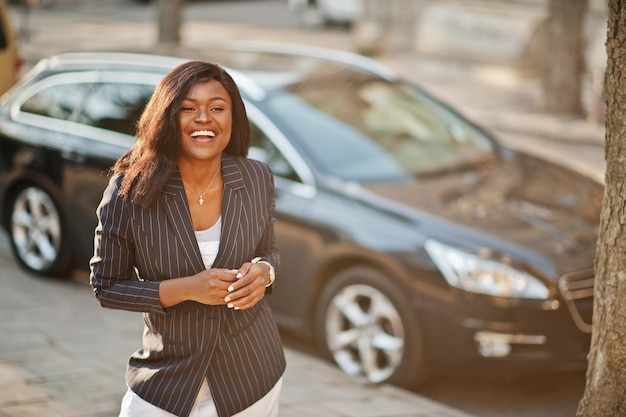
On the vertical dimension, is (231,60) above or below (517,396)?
above

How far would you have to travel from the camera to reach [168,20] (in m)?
16.7

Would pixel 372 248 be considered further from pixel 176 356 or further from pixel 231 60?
pixel 176 356

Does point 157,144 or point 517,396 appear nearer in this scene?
point 157,144

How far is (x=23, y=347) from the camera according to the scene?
5.72 m

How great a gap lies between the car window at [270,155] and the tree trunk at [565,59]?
800 centimetres

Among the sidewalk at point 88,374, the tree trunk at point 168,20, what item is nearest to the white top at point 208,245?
the sidewalk at point 88,374

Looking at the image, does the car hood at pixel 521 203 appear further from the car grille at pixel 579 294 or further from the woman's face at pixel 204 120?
the woman's face at pixel 204 120

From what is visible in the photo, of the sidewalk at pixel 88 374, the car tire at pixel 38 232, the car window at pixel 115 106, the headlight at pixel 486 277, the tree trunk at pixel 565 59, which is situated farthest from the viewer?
the tree trunk at pixel 565 59

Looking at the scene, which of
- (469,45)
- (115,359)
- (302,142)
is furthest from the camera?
(469,45)

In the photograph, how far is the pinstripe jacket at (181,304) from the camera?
10.1 feet

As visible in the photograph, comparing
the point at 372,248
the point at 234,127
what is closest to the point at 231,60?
the point at 372,248

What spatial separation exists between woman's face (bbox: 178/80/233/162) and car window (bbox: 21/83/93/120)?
14.8ft

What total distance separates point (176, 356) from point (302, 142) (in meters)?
3.50

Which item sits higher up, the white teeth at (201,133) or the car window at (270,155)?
the white teeth at (201,133)
